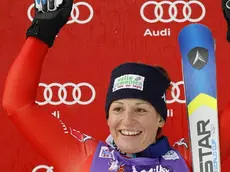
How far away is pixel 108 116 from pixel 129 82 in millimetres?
Answer: 133

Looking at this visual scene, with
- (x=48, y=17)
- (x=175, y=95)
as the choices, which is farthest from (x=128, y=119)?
(x=175, y=95)

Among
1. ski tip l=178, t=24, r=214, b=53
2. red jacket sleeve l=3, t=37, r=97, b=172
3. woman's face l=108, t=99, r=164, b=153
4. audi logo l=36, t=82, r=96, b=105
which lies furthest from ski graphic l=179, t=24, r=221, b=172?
audi logo l=36, t=82, r=96, b=105

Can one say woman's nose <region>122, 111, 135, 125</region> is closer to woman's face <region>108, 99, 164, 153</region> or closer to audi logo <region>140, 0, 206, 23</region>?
woman's face <region>108, 99, 164, 153</region>

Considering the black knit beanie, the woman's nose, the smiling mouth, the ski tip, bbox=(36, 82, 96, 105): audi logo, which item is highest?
the ski tip

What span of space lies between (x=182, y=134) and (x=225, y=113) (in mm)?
598

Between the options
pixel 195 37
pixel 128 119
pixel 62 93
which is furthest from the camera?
pixel 62 93

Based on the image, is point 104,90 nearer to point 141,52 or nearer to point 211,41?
point 141,52

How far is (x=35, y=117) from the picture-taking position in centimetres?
188

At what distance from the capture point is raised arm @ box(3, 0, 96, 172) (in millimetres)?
1850

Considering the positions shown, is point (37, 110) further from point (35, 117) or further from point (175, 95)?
point (175, 95)

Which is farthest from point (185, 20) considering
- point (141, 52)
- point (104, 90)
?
point (104, 90)

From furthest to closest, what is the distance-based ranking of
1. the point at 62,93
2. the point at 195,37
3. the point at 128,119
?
1. the point at 62,93
2. the point at 195,37
3. the point at 128,119

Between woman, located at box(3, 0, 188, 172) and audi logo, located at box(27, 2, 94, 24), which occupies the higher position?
audi logo, located at box(27, 2, 94, 24)

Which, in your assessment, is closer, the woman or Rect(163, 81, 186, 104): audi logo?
the woman
